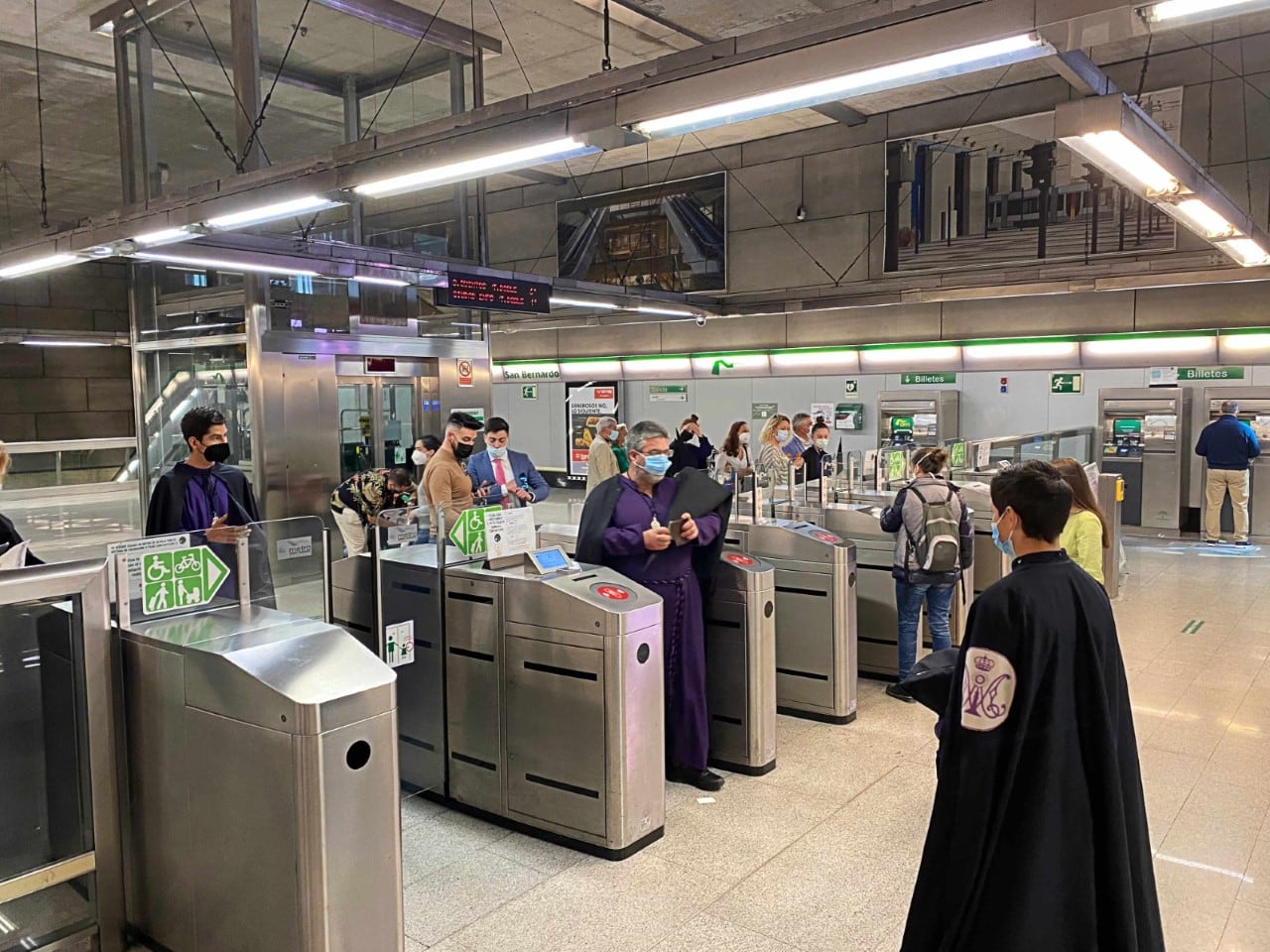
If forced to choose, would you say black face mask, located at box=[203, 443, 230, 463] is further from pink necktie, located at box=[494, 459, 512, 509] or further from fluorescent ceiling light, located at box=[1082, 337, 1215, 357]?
fluorescent ceiling light, located at box=[1082, 337, 1215, 357]

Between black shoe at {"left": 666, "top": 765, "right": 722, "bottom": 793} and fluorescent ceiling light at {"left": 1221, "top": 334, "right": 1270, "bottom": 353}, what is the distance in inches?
343

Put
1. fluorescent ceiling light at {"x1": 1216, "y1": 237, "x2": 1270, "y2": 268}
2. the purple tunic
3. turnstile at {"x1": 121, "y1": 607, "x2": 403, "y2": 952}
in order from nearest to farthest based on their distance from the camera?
turnstile at {"x1": 121, "y1": 607, "x2": 403, "y2": 952}
the purple tunic
fluorescent ceiling light at {"x1": 1216, "y1": 237, "x2": 1270, "y2": 268}

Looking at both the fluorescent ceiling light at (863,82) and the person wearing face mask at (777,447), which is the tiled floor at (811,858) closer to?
the fluorescent ceiling light at (863,82)

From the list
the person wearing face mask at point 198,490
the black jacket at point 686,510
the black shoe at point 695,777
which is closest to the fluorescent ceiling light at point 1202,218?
the black jacket at point 686,510

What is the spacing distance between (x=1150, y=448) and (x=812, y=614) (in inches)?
318

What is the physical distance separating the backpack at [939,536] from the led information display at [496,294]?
471cm

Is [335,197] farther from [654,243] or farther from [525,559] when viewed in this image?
[654,243]

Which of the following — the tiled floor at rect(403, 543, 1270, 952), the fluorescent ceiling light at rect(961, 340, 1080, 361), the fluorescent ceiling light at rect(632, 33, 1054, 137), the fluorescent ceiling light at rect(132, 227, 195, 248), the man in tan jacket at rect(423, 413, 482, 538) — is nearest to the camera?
the fluorescent ceiling light at rect(632, 33, 1054, 137)

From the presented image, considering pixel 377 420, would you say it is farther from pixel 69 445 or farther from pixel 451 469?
pixel 69 445

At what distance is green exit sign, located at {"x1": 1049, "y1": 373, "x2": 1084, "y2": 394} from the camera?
11477mm

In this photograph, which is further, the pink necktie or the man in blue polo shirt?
the man in blue polo shirt

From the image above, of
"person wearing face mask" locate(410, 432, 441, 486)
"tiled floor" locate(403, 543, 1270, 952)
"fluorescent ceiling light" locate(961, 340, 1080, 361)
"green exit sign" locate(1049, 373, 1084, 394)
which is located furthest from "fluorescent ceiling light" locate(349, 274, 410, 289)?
"green exit sign" locate(1049, 373, 1084, 394)

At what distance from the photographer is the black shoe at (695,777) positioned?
423cm

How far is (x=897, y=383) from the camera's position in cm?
1253
